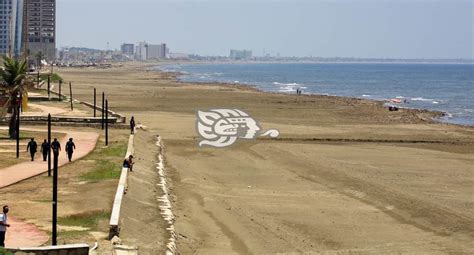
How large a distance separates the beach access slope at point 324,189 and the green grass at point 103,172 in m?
1.53

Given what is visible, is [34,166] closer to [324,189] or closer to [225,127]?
[324,189]

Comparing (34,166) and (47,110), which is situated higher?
(34,166)

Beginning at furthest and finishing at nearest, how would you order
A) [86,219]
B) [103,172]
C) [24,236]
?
1. [103,172]
2. [86,219]
3. [24,236]

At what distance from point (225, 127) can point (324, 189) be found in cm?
2361

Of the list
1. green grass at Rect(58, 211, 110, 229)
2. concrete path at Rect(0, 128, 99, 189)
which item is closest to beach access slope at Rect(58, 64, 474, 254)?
green grass at Rect(58, 211, 110, 229)

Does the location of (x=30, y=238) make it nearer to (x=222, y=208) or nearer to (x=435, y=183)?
(x=222, y=208)

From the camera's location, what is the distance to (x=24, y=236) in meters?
16.2

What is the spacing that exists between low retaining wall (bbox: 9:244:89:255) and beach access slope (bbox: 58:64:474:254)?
2728mm

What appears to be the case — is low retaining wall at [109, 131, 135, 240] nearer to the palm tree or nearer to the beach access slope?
the beach access slope

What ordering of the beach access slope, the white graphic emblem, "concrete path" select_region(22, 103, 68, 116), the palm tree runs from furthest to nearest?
1. "concrete path" select_region(22, 103, 68, 116)
2. the white graphic emblem
3. the palm tree
4. the beach access slope

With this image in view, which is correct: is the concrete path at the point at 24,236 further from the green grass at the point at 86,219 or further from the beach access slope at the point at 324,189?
the beach access slope at the point at 324,189

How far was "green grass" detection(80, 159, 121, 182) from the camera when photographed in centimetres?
2473

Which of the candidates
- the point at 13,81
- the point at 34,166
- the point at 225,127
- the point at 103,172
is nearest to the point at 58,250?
the point at 103,172

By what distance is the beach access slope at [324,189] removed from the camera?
62.6 ft
